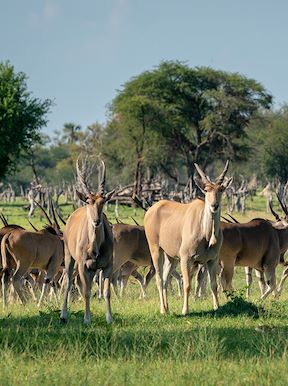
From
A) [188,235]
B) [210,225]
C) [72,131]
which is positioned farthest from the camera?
[72,131]

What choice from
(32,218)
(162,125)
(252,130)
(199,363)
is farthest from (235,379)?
(252,130)

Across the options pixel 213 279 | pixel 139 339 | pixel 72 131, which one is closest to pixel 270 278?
pixel 213 279

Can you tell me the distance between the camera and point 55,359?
7.65 m

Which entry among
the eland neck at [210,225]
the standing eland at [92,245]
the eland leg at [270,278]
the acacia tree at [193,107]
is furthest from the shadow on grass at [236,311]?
the acacia tree at [193,107]

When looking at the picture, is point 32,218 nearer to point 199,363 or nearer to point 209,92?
point 209,92

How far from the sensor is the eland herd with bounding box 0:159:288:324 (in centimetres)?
1068

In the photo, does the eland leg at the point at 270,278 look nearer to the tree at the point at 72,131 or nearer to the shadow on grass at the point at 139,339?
the shadow on grass at the point at 139,339

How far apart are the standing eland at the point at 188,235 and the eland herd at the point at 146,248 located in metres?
0.01

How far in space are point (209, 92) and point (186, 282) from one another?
1612 inches

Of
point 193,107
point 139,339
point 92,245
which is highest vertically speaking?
point 193,107

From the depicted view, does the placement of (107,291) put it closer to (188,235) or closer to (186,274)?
(186,274)

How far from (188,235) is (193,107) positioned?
136 feet

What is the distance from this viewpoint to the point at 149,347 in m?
7.89

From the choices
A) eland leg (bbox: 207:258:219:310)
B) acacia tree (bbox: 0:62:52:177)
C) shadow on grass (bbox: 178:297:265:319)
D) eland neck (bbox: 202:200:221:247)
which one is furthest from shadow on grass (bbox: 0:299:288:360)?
acacia tree (bbox: 0:62:52:177)
